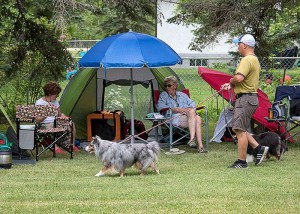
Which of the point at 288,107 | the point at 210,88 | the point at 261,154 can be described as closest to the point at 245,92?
the point at 261,154

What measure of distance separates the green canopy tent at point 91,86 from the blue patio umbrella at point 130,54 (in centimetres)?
157

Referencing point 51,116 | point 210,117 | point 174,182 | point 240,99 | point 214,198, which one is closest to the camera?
point 214,198

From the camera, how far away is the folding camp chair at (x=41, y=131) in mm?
9477

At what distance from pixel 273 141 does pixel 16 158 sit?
3090 millimetres

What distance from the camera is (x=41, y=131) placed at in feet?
31.9

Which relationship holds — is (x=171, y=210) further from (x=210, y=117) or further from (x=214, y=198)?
(x=210, y=117)

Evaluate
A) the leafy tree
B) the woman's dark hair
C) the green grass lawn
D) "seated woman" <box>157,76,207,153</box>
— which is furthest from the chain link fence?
the green grass lawn

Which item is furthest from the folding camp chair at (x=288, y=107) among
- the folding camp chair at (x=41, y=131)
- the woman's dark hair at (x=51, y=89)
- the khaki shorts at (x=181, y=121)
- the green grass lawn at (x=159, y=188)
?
the woman's dark hair at (x=51, y=89)

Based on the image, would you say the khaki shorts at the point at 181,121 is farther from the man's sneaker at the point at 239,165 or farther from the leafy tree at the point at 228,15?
the man's sneaker at the point at 239,165

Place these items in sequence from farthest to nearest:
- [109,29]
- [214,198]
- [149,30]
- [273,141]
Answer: [109,29] → [149,30] → [273,141] → [214,198]

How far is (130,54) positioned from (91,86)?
87.0 inches

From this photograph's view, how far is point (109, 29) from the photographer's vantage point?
18000 millimetres

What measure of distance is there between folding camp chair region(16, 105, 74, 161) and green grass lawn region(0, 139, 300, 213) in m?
0.29

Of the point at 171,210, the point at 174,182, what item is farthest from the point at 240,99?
the point at 171,210
